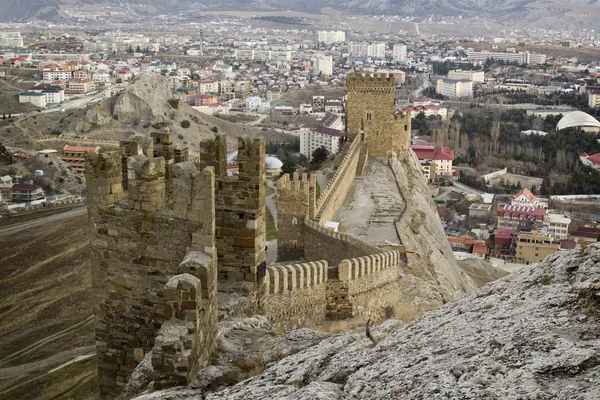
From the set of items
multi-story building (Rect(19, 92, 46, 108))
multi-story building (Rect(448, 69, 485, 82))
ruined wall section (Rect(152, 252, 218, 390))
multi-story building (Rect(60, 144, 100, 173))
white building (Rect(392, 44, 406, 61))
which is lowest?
multi-story building (Rect(60, 144, 100, 173))

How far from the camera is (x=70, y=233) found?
31188 mm

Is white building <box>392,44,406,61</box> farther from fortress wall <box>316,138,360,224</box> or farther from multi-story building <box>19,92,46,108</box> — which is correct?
fortress wall <box>316,138,360,224</box>

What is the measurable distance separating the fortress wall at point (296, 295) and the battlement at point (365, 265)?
0.45 metres

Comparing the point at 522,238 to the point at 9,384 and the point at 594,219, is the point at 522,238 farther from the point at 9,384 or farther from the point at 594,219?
the point at 9,384

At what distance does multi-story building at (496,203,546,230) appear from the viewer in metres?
38.7

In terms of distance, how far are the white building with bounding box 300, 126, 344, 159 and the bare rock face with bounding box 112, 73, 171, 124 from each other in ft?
49.9

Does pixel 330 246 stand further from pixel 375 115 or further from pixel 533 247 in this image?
pixel 533 247

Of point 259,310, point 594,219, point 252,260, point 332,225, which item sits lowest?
point 594,219

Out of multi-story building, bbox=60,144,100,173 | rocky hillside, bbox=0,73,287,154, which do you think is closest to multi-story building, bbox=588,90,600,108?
rocky hillside, bbox=0,73,287,154

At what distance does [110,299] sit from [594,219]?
41.8 meters

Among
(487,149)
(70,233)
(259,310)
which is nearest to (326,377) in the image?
(259,310)

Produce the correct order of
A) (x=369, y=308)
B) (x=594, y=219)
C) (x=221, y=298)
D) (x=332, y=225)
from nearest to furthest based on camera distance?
(x=221, y=298), (x=369, y=308), (x=332, y=225), (x=594, y=219)

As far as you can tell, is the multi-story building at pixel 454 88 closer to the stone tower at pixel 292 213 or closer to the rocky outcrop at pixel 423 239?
the rocky outcrop at pixel 423 239

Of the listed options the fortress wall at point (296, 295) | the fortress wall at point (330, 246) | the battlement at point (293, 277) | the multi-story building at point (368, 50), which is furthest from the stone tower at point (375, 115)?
the multi-story building at point (368, 50)
